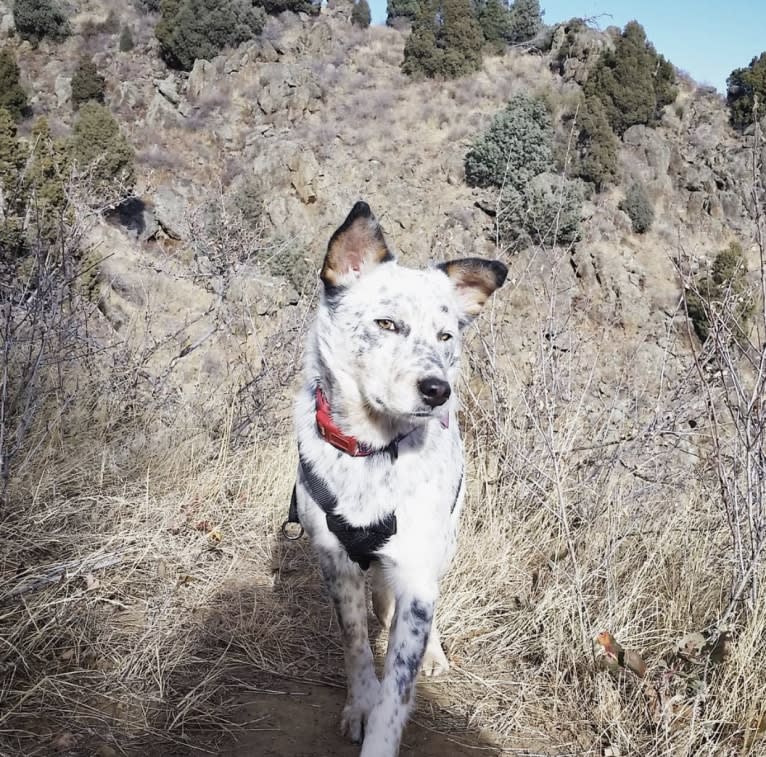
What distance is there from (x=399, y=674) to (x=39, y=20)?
1407 inches

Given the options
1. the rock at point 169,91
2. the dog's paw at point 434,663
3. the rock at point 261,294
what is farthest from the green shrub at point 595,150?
the dog's paw at point 434,663

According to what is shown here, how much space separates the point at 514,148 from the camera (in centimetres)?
2183

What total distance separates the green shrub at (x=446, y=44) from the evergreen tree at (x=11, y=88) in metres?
15.9

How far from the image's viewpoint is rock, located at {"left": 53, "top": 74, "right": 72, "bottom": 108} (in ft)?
86.3

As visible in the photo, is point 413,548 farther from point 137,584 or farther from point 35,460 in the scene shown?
point 35,460

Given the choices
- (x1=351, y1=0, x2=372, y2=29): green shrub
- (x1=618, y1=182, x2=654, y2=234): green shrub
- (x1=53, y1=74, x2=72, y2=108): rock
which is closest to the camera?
(x1=618, y1=182, x2=654, y2=234): green shrub

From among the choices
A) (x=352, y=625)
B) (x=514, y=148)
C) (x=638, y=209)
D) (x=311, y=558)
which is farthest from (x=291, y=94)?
(x=352, y=625)

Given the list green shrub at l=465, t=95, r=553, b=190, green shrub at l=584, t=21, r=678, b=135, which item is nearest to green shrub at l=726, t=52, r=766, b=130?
green shrub at l=584, t=21, r=678, b=135

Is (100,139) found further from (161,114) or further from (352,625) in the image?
(352,625)

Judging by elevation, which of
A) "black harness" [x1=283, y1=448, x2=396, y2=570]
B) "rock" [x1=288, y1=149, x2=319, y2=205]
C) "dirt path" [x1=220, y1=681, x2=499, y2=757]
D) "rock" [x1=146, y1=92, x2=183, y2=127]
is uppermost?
"rock" [x1=146, y1=92, x2=183, y2=127]

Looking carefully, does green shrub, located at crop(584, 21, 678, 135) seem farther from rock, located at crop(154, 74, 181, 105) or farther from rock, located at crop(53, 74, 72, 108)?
rock, located at crop(53, 74, 72, 108)

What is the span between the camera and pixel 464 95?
88.2 feet

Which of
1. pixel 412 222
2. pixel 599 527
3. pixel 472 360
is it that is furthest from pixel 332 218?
pixel 599 527

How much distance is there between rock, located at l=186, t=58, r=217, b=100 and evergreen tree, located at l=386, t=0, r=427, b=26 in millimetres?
13204
